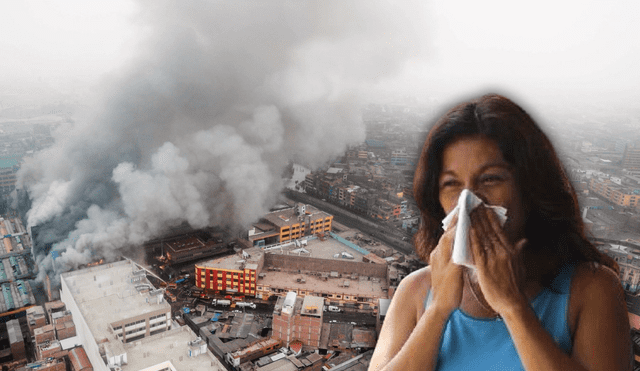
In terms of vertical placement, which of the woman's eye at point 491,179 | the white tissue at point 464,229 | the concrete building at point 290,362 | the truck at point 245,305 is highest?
the woman's eye at point 491,179

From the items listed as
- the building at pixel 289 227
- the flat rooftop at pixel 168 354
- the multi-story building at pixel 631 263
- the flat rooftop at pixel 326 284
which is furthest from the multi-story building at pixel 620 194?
the building at pixel 289 227

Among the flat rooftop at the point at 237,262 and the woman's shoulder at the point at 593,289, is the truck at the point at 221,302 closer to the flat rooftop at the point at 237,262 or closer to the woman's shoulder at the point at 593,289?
the flat rooftop at the point at 237,262

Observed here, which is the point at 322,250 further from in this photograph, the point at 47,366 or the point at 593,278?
the point at 593,278

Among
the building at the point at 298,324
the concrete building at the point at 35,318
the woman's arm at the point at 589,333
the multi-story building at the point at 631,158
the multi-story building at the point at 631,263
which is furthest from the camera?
the multi-story building at the point at 631,158

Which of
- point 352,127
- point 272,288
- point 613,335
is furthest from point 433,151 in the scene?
point 352,127

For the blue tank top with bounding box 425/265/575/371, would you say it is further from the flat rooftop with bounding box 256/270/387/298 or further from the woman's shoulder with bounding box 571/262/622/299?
the flat rooftop with bounding box 256/270/387/298

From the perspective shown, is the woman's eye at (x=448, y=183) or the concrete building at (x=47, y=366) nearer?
the woman's eye at (x=448, y=183)

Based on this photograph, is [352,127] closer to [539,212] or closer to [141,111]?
[141,111]

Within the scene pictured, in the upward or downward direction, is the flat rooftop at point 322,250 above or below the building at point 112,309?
below
